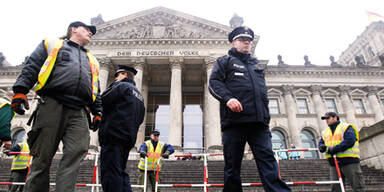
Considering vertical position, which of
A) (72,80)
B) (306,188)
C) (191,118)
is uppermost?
(191,118)

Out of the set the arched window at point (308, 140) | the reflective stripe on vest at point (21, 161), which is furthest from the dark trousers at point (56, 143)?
the arched window at point (308, 140)

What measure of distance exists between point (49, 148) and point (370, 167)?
12.0 meters

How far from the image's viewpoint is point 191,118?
2612 centimetres

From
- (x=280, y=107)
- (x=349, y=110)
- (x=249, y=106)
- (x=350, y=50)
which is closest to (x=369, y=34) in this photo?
(x=350, y=50)

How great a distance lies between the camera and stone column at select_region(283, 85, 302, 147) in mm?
24953

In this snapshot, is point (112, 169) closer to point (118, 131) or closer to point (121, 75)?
point (118, 131)

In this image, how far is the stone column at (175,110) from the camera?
734 inches

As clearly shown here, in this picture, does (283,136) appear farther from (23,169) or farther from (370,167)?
(23,169)

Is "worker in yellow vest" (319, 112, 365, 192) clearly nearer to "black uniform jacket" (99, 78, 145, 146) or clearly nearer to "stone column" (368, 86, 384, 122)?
"black uniform jacket" (99, 78, 145, 146)

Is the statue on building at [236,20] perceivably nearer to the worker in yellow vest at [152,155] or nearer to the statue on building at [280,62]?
the statue on building at [280,62]

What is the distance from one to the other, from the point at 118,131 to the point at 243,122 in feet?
6.17

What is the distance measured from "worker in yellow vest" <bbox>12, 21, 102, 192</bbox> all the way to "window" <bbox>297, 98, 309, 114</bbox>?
28.2 m

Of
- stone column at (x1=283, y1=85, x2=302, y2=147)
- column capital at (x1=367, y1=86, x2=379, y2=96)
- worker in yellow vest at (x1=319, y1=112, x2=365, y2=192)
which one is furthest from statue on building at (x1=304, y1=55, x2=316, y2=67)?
worker in yellow vest at (x1=319, y1=112, x2=365, y2=192)

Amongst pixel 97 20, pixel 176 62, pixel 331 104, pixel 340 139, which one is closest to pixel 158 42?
pixel 176 62
